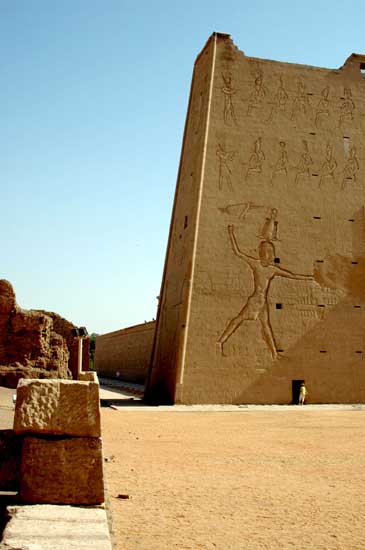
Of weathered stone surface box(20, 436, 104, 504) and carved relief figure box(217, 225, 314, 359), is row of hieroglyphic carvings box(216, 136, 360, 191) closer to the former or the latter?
carved relief figure box(217, 225, 314, 359)

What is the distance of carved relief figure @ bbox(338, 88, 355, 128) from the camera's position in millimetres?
15539

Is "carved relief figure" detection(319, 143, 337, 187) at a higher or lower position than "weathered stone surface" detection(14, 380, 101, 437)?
higher

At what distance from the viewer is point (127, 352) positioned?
27.1 m

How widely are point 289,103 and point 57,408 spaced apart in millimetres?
13388

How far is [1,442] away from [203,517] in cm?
120

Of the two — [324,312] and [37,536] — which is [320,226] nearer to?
[324,312]

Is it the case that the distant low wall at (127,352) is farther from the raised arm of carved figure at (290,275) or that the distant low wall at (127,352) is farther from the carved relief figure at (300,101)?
the carved relief figure at (300,101)

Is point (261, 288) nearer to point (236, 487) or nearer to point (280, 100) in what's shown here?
point (280, 100)

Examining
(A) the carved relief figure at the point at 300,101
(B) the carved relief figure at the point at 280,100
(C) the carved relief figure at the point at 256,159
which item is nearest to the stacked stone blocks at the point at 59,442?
(C) the carved relief figure at the point at 256,159

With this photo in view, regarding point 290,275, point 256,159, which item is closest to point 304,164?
point 256,159

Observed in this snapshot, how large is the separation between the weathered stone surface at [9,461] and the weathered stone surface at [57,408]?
4.2 inches

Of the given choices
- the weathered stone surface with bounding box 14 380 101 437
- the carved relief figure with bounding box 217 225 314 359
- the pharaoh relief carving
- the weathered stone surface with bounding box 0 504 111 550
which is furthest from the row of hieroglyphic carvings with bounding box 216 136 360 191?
the weathered stone surface with bounding box 0 504 111 550

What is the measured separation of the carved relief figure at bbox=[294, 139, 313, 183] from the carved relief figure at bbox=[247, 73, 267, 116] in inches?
55.6

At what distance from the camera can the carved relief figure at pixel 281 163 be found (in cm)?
1469
